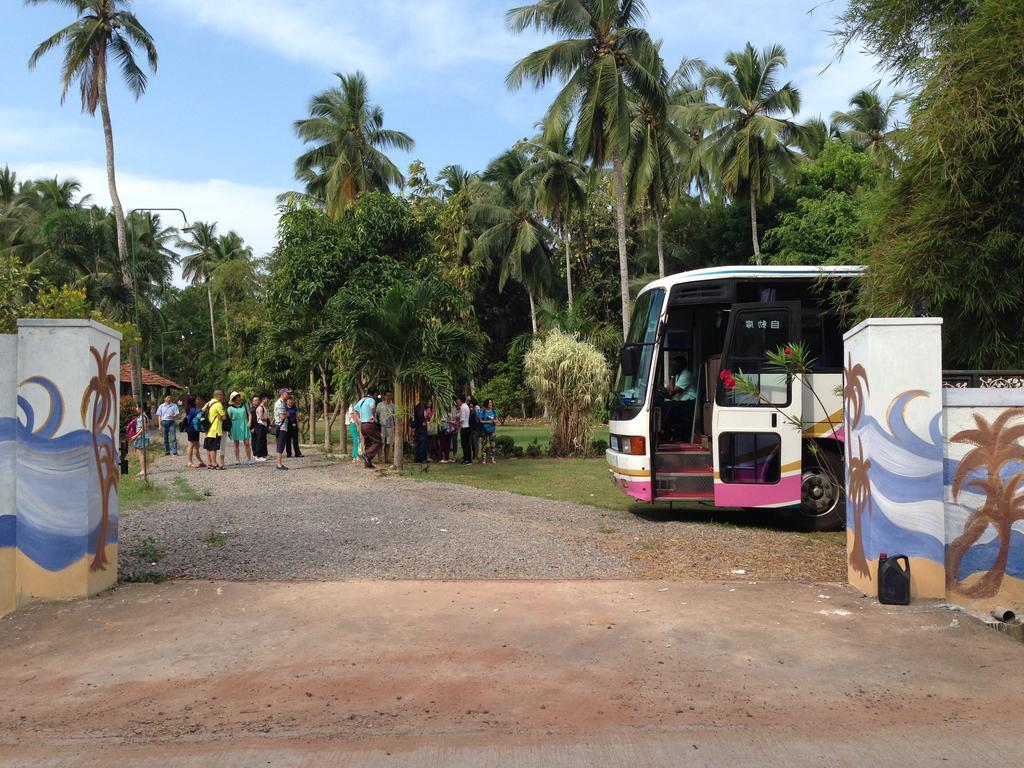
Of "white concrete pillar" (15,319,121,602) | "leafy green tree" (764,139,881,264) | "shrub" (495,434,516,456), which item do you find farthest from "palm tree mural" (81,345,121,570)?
"leafy green tree" (764,139,881,264)

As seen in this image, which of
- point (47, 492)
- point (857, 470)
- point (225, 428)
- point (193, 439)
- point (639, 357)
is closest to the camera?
point (47, 492)

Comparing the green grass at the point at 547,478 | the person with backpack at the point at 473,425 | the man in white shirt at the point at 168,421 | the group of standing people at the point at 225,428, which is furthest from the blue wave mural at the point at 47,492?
the person with backpack at the point at 473,425

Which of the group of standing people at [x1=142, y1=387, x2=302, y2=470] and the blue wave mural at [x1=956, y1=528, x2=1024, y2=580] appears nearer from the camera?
the blue wave mural at [x1=956, y1=528, x2=1024, y2=580]

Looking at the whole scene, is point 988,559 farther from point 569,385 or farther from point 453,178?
point 453,178

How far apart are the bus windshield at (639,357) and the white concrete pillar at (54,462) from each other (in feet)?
22.6

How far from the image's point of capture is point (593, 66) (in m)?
26.4

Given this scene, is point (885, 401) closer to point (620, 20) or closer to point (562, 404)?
point (562, 404)

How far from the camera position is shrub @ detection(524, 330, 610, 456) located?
2550 cm

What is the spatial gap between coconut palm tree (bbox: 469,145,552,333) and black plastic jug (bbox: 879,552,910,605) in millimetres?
38583

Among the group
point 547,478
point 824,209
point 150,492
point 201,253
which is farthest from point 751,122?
point 201,253

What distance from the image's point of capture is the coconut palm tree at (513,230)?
45875 millimetres

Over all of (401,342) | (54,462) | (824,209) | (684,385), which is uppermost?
(824,209)

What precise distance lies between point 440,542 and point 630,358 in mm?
3684

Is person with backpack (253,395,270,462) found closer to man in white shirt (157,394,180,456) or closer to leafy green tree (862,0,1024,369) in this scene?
man in white shirt (157,394,180,456)
